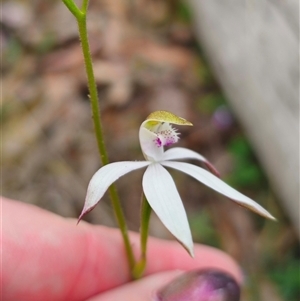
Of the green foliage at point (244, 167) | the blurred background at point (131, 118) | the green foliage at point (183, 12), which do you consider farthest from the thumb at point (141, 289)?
the green foliage at point (183, 12)

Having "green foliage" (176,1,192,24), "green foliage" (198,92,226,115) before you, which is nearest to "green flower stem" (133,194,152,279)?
"green foliage" (198,92,226,115)

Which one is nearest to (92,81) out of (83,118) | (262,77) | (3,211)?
(3,211)

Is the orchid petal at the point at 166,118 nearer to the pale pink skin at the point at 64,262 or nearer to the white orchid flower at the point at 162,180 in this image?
the white orchid flower at the point at 162,180

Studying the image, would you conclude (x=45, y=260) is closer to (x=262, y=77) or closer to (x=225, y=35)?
(x=262, y=77)

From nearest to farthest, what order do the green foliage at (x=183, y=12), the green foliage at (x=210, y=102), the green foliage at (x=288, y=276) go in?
the green foliage at (x=288, y=276)
the green foliage at (x=210, y=102)
the green foliage at (x=183, y=12)

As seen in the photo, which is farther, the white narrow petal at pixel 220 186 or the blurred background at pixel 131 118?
the blurred background at pixel 131 118

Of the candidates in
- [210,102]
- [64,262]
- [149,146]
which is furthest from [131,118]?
[149,146]
